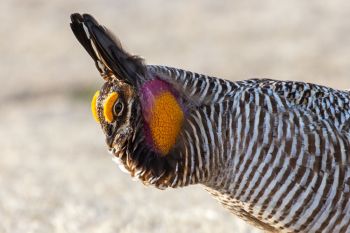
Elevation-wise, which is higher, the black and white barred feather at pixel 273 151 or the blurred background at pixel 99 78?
the blurred background at pixel 99 78

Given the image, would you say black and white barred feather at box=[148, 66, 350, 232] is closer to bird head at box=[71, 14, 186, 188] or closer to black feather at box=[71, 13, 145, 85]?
bird head at box=[71, 14, 186, 188]

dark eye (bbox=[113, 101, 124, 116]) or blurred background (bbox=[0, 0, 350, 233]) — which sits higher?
blurred background (bbox=[0, 0, 350, 233])

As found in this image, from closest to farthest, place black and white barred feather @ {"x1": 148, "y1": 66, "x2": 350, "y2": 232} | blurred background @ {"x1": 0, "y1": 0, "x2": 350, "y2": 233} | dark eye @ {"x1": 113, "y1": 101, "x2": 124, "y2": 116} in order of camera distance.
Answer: black and white barred feather @ {"x1": 148, "y1": 66, "x2": 350, "y2": 232}, dark eye @ {"x1": 113, "y1": 101, "x2": 124, "y2": 116}, blurred background @ {"x1": 0, "y1": 0, "x2": 350, "y2": 233}

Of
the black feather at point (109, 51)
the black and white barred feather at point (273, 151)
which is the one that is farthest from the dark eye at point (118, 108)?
the black and white barred feather at point (273, 151)

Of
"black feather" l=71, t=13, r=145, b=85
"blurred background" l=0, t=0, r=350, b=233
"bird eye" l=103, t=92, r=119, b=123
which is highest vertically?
"blurred background" l=0, t=0, r=350, b=233

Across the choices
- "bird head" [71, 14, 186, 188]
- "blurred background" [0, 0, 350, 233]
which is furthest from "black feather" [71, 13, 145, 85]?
"blurred background" [0, 0, 350, 233]

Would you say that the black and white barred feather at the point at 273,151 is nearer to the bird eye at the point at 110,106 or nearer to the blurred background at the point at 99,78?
the bird eye at the point at 110,106
